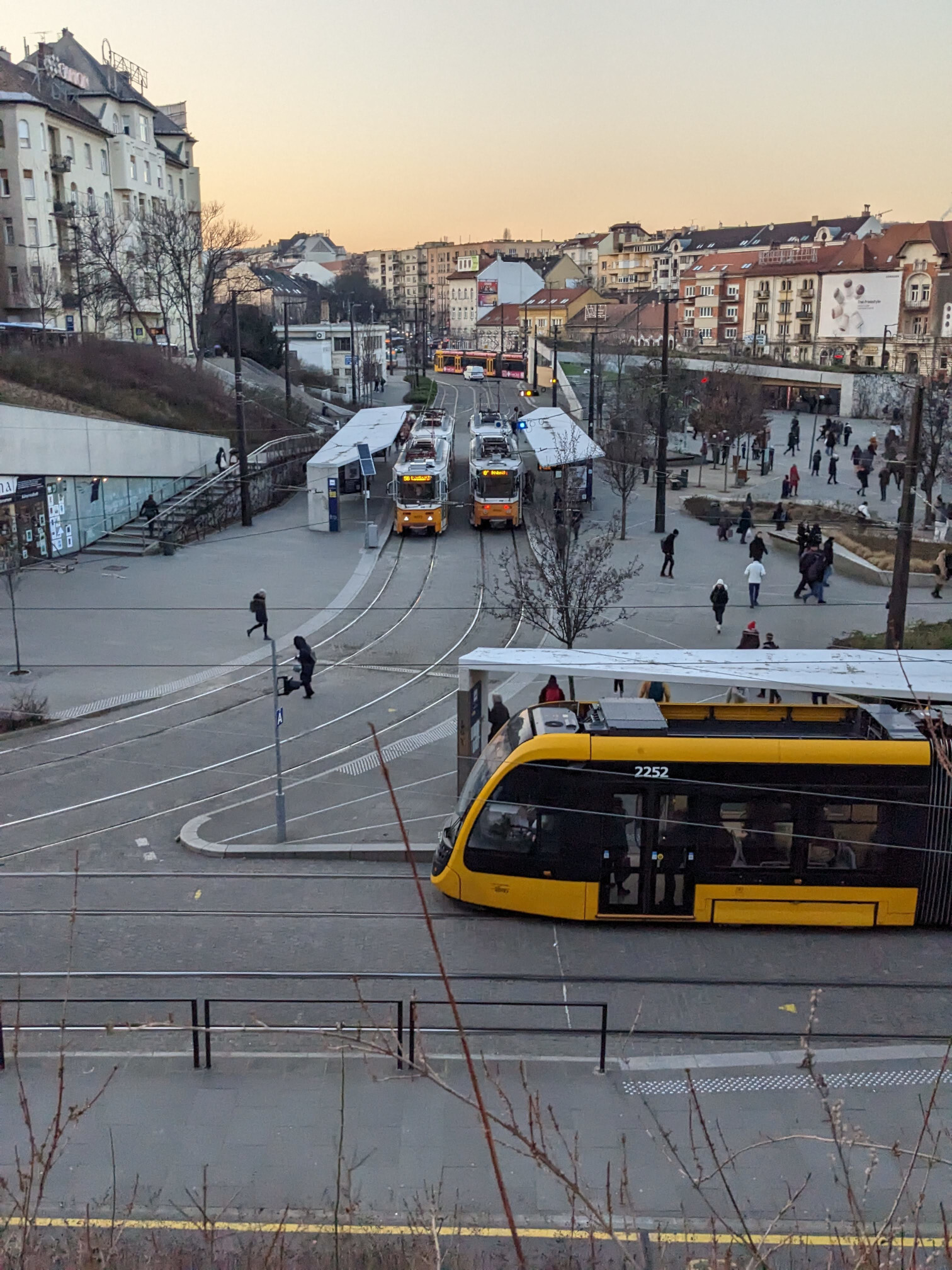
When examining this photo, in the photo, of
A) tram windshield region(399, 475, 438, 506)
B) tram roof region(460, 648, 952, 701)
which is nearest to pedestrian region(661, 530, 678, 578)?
tram windshield region(399, 475, 438, 506)

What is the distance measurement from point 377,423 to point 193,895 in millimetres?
31133

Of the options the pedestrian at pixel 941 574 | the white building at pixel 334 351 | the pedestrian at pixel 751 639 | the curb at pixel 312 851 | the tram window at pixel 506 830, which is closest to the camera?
the tram window at pixel 506 830

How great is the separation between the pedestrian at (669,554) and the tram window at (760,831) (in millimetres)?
15951

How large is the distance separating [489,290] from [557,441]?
100170 millimetres

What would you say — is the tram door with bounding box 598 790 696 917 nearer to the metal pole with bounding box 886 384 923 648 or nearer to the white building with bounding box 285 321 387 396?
the metal pole with bounding box 886 384 923 648

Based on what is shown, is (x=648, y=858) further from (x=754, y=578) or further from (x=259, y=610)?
(x=754, y=578)

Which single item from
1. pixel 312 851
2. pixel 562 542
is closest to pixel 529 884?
pixel 312 851

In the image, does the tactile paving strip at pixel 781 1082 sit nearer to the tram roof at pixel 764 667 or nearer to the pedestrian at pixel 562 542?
the tram roof at pixel 764 667

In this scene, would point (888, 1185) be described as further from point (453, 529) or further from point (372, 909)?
point (453, 529)

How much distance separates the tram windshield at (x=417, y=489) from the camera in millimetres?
34000

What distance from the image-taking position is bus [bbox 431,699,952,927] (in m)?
11.1

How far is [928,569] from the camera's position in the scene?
89.5 ft

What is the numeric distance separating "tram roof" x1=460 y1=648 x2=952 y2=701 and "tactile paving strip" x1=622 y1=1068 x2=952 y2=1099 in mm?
4598

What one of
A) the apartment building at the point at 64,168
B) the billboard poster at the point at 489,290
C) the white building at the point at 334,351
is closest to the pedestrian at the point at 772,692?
the apartment building at the point at 64,168
